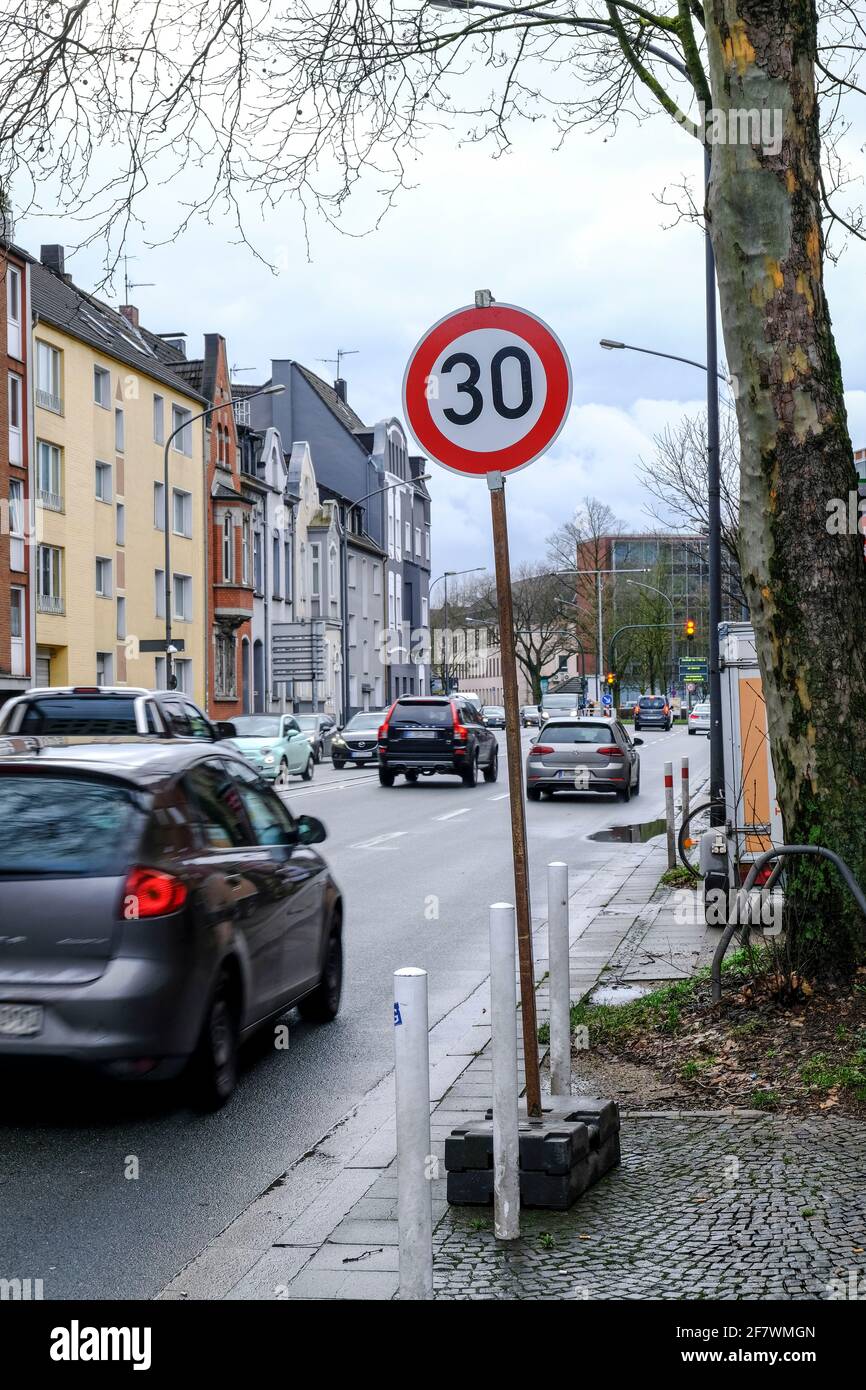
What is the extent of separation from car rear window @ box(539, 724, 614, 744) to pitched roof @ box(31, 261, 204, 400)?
62.8 ft

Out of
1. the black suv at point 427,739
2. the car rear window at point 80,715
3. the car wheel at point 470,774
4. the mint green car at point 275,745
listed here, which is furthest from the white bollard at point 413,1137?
the mint green car at point 275,745

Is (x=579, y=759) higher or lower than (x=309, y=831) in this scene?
lower

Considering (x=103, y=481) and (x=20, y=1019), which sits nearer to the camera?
(x=20, y=1019)

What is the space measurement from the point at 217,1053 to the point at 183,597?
1980 inches

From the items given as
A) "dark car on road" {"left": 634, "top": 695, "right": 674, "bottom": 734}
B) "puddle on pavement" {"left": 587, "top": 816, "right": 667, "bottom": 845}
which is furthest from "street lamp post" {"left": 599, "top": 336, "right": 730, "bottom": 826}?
"dark car on road" {"left": 634, "top": 695, "right": 674, "bottom": 734}

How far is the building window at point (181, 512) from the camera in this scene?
55.6 meters

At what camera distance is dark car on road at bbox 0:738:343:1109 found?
6.30 meters

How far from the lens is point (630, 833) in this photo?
22.7 m

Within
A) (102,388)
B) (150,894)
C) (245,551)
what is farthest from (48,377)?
(150,894)

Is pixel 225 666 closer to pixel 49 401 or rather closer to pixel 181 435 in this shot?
pixel 181 435

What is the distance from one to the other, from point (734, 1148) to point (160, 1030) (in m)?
2.22

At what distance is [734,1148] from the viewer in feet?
19.1

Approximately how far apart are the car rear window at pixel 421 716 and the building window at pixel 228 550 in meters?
26.7
